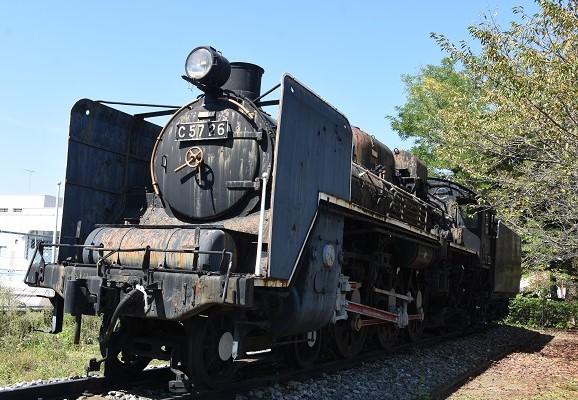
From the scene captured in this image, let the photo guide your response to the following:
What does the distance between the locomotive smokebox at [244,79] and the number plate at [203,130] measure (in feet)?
2.10

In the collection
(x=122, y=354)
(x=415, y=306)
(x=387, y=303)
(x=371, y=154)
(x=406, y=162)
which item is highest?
(x=406, y=162)

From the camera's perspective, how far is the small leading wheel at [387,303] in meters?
8.55

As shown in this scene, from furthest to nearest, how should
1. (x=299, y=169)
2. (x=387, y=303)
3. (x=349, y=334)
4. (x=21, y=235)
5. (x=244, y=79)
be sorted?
(x=21, y=235) → (x=387, y=303) → (x=349, y=334) → (x=244, y=79) → (x=299, y=169)

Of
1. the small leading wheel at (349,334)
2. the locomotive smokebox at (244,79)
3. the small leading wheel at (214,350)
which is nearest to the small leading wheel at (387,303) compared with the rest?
the small leading wheel at (349,334)

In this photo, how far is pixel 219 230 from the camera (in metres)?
5.20

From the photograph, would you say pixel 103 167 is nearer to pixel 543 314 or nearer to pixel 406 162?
pixel 406 162

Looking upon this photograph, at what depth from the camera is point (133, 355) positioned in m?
5.88

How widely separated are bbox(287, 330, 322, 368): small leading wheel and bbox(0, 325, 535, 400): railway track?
0.13 meters

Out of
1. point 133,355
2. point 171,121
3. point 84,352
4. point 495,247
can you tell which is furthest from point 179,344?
point 495,247

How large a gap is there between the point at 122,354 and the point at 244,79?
11.0 feet

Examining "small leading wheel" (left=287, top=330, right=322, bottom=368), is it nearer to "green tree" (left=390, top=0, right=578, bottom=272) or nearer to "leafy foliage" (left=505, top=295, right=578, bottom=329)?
"green tree" (left=390, top=0, right=578, bottom=272)

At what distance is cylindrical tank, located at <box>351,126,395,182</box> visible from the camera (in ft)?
28.3

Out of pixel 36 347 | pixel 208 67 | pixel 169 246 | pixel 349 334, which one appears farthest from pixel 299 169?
pixel 36 347

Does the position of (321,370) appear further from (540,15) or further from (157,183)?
(540,15)
